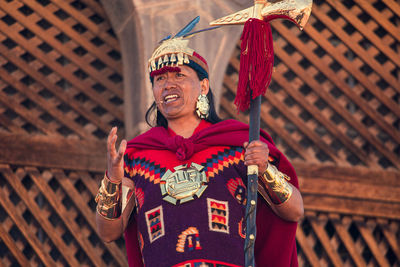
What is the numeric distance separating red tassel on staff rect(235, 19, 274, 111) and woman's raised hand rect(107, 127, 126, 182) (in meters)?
0.58

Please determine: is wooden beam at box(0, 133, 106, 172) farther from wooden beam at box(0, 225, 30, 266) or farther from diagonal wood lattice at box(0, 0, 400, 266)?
wooden beam at box(0, 225, 30, 266)

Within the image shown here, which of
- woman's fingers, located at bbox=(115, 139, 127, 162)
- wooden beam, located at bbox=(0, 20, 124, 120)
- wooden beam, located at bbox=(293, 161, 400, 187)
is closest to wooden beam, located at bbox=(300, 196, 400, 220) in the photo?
wooden beam, located at bbox=(293, 161, 400, 187)

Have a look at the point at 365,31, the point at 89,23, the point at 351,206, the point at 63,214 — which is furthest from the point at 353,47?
the point at 63,214

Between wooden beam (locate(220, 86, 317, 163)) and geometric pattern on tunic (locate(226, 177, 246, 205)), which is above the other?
wooden beam (locate(220, 86, 317, 163))

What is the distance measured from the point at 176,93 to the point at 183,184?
18.7 inches

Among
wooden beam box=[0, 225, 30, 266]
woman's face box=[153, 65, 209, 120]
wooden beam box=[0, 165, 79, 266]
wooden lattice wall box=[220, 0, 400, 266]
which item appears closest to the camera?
woman's face box=[153, 65, 209, 120]

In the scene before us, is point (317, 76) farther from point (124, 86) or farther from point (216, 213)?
point (216, 213)

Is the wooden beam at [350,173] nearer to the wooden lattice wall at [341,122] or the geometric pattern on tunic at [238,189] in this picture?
the wooden lattice wall at [341,122]

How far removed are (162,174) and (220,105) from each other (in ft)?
8.89

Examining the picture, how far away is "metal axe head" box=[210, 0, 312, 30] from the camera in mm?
4523

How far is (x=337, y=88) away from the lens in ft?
24.5

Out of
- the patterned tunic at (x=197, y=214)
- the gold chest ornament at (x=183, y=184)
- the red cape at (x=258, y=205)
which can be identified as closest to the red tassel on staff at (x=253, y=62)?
the red cape at (x=258, y=205)

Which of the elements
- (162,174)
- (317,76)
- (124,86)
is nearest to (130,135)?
(124,86)

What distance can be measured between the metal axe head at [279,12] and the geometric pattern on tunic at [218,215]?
0.85 metres
